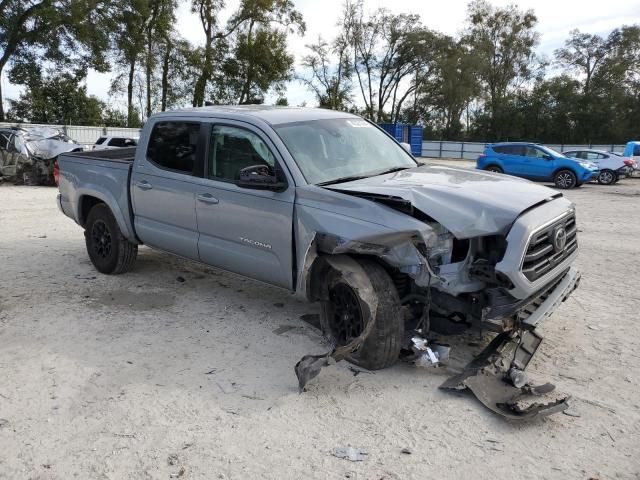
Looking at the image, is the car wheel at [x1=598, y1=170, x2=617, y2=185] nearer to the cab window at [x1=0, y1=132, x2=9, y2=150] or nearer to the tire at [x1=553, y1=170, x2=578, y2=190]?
the tire at [x1=553, y1=170, x2=578, y2=190]

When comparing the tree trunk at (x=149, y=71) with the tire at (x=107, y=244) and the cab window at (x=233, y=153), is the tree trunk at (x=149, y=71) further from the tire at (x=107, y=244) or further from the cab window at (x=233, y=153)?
the cab window at (x=233, y=153)

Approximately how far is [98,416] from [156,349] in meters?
1.04

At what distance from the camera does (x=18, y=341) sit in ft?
14.8

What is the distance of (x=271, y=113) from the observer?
500 centimetres

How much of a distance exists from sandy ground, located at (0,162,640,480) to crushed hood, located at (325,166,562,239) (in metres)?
1.18

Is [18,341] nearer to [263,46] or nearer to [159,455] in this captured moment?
[159,455]

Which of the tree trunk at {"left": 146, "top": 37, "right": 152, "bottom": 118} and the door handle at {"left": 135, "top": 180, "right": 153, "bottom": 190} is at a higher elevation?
the tree trunk at {"left": 146, "top": 37, "right": 152, "bottom": 118}

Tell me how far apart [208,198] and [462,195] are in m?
2.29

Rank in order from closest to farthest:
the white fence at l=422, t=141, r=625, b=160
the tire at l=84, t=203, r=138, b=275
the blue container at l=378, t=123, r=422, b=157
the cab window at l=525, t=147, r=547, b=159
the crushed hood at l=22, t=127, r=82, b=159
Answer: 1. the tire at l=84, t=203, r=138, b=275
2. the crushed hood at l=22, t=127, r=82, b=159
3. the cab window at l=525, t=147, r=547, b=159
4. the blue container at l=378, t=123, r=422, b=157
5. the white fence at l=422, t=141, r=625, b=160

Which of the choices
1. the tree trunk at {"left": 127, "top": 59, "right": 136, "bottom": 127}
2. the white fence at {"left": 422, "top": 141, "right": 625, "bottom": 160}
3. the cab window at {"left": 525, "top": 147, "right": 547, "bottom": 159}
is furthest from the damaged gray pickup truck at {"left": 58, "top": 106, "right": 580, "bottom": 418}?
the white fence at {"left": 422, "top": 141, "right": 625, "bottom": 160}

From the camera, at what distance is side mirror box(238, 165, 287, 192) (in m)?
4.25

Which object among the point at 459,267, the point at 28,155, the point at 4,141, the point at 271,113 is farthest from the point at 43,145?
the point at 459,267

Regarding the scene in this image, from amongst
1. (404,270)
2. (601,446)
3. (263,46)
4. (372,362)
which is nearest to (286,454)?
(372,362)

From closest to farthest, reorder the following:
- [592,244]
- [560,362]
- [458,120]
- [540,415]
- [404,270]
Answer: [540,415], [404,270], [560,362], [592,244], [458,120]
